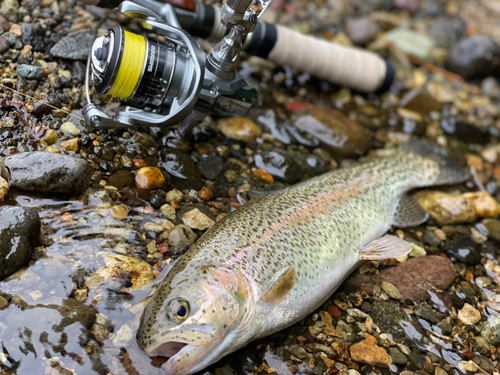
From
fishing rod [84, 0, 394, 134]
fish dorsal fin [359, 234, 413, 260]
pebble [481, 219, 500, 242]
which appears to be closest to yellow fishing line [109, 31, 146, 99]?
fishing rod [84, 0, 394, 134]

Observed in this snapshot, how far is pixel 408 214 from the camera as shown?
4348mm

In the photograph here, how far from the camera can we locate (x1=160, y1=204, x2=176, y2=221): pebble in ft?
12.1

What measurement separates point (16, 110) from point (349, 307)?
→ 3.32 m

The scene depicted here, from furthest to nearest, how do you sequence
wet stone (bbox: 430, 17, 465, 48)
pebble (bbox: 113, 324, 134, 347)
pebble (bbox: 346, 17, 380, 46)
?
wet stone (bbox: 430, 17, 465, 48)
pebble (bbox: 346, 17, 380, 46)
pebble (bbox: 113, 324, 134, 347)

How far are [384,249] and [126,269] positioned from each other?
6.92 feet

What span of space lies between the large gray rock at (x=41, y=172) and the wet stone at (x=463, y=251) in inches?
137

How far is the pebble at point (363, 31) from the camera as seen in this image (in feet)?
21.2

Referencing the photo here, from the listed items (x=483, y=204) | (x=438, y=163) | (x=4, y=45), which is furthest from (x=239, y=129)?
(x=483, y=204)

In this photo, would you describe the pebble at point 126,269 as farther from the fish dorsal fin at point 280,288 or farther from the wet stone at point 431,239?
the wet stone at point 431,239

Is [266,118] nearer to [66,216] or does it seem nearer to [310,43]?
[310,43]

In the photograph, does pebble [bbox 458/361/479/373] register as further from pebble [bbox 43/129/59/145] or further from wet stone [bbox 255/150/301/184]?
pebble [bbox 43/129/59/145]

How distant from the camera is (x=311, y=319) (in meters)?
3.44

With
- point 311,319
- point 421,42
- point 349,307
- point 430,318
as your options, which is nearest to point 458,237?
point 430,318

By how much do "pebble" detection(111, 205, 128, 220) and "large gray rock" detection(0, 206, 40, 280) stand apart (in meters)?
0.60
